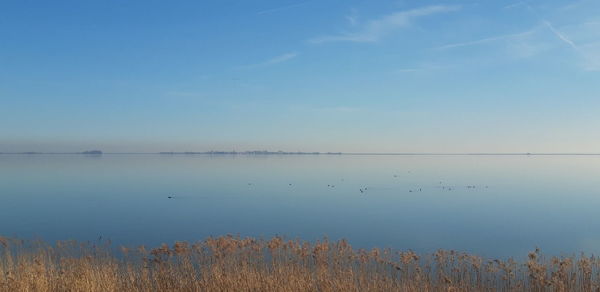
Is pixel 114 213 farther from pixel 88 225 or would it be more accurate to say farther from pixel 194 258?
pixel 194 258

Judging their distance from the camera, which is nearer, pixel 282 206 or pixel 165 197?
pixel 282 206

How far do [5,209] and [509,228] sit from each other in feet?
89.7

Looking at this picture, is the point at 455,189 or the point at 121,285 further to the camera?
the point at 455,189

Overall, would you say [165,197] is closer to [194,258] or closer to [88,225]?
[88,225]

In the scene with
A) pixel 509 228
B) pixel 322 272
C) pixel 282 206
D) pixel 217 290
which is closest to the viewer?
pixel 217 290

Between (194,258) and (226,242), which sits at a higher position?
(226,242)

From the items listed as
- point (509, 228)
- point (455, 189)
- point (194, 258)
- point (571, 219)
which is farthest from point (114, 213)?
point (455, 189)

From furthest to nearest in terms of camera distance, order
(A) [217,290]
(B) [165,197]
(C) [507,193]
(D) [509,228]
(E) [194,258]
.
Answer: (C) [507,193] < (B) [165,197] < (D) [509,228] < (E) [194,258] < (A) [217,290]

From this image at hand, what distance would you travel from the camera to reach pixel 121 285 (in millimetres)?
9172

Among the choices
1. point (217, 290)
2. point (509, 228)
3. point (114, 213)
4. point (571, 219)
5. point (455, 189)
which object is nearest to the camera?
point (217, 290)

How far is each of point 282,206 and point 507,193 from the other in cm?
1882

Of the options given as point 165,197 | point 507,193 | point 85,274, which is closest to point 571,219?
point 507,193

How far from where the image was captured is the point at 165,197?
110 feet

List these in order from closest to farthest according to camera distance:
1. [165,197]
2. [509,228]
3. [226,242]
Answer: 1. [226,242]
2. [509,228]
3. [165,197]
